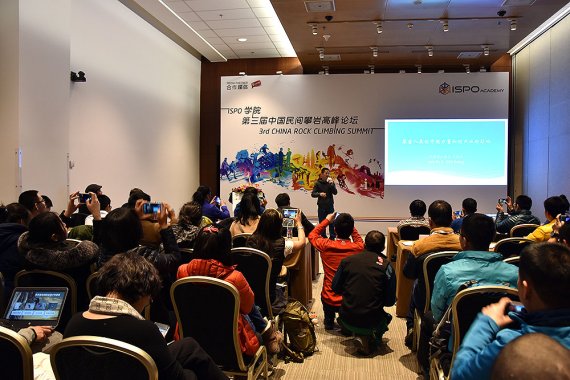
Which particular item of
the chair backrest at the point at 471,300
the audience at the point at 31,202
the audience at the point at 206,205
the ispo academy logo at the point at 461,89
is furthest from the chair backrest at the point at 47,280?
the ispo academy logo at the point at 461,89

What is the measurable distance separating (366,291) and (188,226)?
1.50m

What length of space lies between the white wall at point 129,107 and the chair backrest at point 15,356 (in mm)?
5854

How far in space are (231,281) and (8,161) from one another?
4314mm

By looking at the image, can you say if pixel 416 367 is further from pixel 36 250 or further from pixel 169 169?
pixel 169 169

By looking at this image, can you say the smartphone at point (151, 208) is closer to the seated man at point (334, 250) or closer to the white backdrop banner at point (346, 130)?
the seated man at point (334, 250)

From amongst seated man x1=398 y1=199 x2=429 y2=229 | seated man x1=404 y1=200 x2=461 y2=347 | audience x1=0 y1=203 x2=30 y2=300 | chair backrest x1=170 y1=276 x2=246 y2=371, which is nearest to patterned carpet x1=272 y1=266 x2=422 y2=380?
seated man x1=404 y1=200 x2=461 y2=347

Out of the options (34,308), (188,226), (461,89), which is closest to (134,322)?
(34,308)

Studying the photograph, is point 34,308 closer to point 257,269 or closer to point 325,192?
point 257,269

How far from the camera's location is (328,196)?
856 centimetres

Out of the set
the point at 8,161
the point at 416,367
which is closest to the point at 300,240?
the point at 416,367

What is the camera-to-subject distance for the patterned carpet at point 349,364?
302cm

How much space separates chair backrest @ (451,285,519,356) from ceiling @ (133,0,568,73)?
5.41 metres

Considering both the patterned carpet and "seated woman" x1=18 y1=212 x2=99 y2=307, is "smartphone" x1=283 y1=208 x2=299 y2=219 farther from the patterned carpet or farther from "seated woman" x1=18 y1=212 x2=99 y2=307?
"seated woman" x1=18 y1=212 x2=99 y2=307

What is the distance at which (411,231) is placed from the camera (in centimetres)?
499
